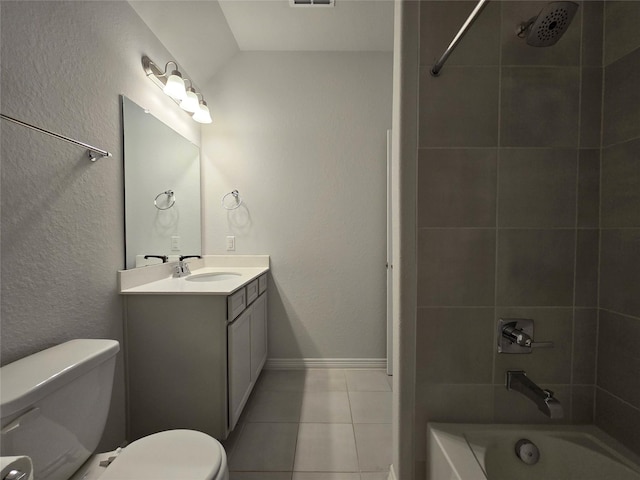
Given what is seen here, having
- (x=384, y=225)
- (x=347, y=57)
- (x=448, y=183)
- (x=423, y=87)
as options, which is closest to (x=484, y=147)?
(x=448, y=183)

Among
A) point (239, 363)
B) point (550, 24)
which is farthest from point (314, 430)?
point (550, 24)

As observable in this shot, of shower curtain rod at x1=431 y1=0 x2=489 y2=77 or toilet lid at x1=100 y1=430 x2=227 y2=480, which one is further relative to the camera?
toilet lid at x1=100 y1=430 x2=227 y2=480

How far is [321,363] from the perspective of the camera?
7.92ft

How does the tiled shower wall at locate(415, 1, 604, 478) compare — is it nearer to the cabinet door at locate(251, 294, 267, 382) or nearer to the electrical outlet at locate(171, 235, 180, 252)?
the cabinet door at locate(251, 294, 267, 382)

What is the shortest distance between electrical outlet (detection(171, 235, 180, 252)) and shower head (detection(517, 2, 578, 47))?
211 centimetres

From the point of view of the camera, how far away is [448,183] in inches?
39.6

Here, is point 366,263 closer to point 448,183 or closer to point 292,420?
point 292,420

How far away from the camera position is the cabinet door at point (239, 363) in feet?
4.86

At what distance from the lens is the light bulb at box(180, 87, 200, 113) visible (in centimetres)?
182

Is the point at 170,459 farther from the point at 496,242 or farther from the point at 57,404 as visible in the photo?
the point at 496,242

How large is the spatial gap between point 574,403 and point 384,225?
1.60 metres

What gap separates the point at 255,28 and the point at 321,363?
2730mm

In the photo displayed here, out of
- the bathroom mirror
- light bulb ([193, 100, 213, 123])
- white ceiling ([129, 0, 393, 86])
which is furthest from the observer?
light bulb ([193, 100, 213, 123])

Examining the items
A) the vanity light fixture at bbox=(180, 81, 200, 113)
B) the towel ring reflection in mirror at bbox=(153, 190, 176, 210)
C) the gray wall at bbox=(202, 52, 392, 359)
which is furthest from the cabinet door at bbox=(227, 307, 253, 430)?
the vanity light fixture at bbox=(180, 81, 200, 113)
